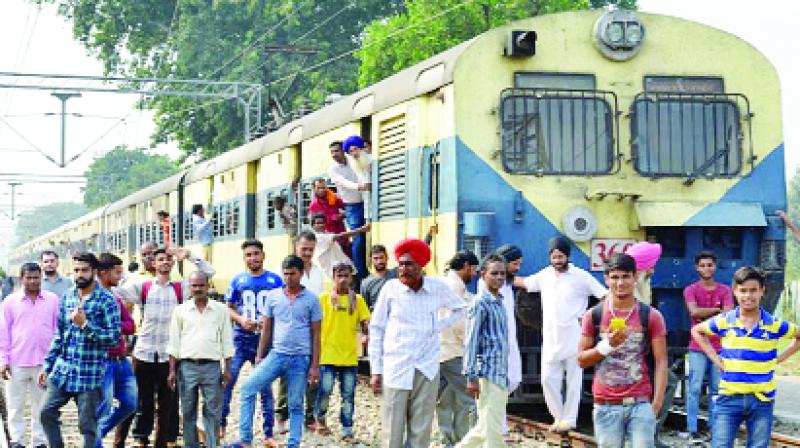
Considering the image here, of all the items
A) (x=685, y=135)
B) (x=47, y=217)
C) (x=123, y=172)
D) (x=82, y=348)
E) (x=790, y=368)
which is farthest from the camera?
(x=47, y=217)

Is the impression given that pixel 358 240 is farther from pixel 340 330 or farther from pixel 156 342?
pixel 156 342

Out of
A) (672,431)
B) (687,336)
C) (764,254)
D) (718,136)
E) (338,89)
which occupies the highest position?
(338,89)

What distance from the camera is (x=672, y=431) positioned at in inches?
435

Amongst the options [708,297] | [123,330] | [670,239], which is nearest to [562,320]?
[708,297]

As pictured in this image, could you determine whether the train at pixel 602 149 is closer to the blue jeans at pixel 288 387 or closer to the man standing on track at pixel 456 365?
the man standing on track at pixel 456 365

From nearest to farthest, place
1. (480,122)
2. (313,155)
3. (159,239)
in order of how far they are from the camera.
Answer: (480,122) → (313,155) → (159,239)

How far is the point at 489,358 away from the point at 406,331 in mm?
577

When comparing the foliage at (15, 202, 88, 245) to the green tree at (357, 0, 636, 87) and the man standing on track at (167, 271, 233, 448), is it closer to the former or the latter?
the green tree at (357, 0, 636, 87)

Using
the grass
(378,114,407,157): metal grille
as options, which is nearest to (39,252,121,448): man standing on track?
(378,114,407,157): metal grille

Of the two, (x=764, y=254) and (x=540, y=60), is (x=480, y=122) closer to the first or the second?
(x=540, y=60)

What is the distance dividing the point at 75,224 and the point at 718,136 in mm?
36807

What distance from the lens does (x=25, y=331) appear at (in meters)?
10.0

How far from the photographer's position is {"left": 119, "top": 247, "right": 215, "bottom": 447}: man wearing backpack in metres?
9.79

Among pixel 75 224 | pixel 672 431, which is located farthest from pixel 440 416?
pixel 75 224
